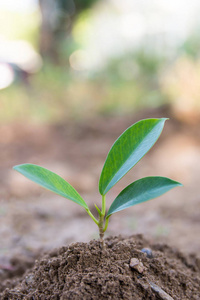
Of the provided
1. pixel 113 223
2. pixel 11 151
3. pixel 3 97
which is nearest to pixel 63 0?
pixel 3 97

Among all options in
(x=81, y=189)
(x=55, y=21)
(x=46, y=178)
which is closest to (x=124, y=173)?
(x=46, y=178)

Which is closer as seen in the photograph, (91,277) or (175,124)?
(91,277)

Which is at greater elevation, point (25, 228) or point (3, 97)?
point (3, 97)

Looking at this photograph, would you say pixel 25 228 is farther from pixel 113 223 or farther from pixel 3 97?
pixel 3 97

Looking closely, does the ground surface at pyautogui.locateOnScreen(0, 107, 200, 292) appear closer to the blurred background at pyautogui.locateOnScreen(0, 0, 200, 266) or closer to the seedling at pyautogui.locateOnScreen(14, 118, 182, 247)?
the blurred background at pyautogui.locateOnScreen(0, 0, 200, 266)

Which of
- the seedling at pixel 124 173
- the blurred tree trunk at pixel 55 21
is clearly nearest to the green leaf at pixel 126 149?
the seedling at pixel 124 173

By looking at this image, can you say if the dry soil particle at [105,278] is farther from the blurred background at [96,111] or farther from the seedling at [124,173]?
the blurred background at [96,111]

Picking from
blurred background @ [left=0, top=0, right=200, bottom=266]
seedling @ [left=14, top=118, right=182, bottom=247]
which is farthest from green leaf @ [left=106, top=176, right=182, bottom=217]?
blurred background @ [left=0, top=0, right=200, bottom=266]
